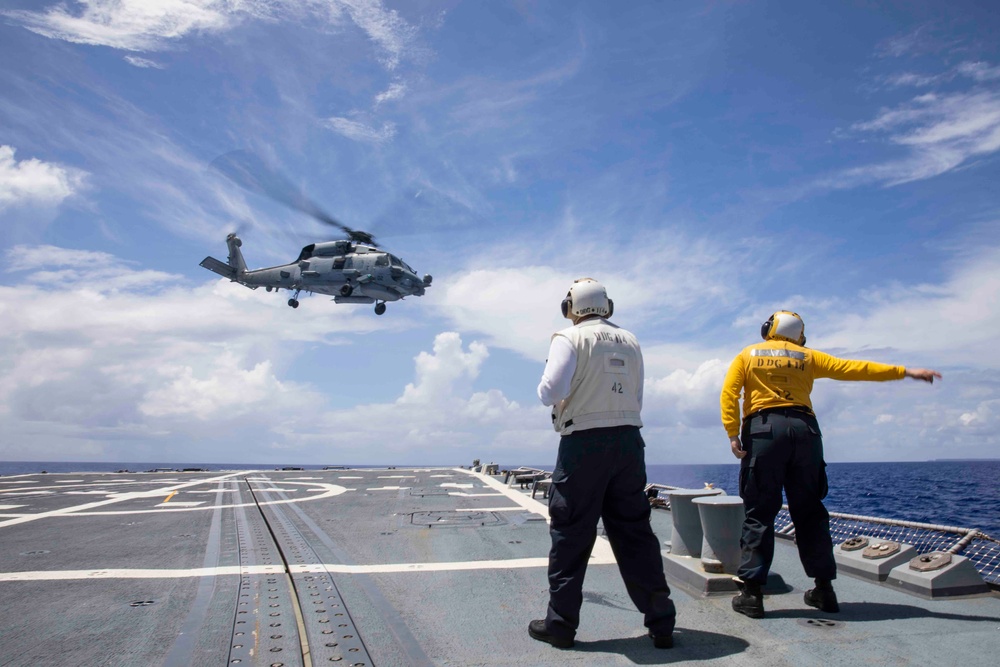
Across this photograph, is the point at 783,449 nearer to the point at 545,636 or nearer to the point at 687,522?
the point at 687,522

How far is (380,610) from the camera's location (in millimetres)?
3863

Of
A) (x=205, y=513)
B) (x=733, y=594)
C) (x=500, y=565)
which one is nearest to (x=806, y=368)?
(x=733, y=594)

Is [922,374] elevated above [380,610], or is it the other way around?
[922,374]

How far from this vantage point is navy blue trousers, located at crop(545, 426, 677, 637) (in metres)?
3.28

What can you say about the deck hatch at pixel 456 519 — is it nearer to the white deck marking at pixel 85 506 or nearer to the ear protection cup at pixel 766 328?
the ear protection cup at pixel 766 328

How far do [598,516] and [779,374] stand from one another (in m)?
1.69

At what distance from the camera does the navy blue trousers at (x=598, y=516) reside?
129 inches

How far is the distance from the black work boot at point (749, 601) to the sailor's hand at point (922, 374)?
1.68m

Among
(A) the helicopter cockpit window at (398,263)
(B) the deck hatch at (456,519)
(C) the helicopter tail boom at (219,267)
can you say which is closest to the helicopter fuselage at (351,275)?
(A) the helicopter cockpit window at (398,263)

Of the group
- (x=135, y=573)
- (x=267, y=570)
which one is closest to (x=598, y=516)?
(x=267, y=570)

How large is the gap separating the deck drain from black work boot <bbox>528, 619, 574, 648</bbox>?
57.4 inches

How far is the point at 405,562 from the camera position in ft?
17.7

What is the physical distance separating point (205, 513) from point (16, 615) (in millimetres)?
5651

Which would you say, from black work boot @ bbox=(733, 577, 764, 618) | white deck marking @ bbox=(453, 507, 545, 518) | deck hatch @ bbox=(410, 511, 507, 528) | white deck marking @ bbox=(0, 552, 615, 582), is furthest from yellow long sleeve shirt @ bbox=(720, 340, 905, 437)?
white deck marking @ bbox=(453, 507, 545, 518)
